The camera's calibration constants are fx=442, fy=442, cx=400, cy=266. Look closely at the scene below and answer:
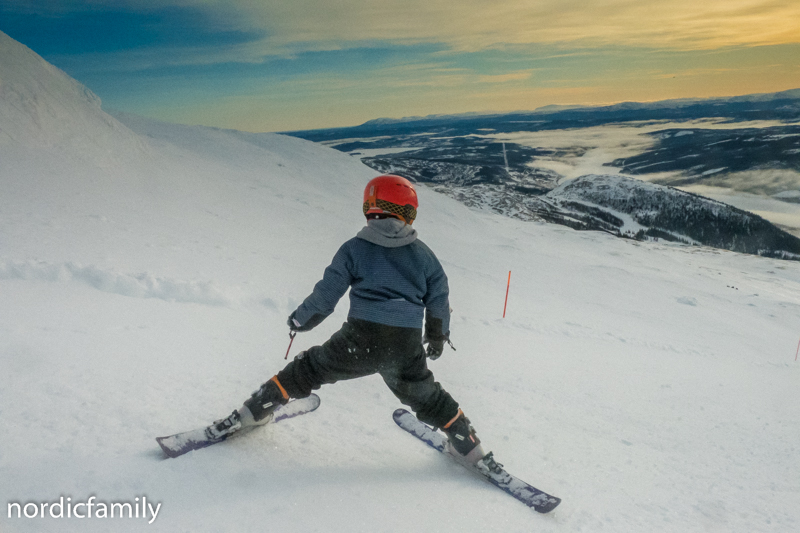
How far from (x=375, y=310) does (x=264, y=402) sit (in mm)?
925

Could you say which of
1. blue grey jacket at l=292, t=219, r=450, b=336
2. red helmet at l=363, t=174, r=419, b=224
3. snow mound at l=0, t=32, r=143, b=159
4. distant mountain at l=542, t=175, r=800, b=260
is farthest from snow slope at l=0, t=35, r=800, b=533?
distant mountain at l=542, t=175, r=800, b=260

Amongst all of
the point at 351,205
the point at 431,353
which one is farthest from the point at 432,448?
the point at 351,205

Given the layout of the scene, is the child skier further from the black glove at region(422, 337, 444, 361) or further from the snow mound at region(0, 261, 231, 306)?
the snow mound at region(0, 261, 231, 306)

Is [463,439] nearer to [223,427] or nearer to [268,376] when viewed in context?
[223,427]

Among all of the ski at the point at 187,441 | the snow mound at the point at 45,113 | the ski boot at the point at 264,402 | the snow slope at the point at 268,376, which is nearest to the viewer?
the snow slope at the point at 268,376

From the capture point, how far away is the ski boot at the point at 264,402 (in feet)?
9.12

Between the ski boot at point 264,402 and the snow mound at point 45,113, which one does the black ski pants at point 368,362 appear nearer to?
the ski boot at point 264,402

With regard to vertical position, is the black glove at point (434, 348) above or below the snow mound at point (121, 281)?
above

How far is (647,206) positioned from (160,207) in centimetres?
16024

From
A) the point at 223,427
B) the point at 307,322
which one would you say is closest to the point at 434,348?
the point at 307,322

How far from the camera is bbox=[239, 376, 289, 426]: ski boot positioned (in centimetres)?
278

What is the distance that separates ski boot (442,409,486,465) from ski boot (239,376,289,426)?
109 cm

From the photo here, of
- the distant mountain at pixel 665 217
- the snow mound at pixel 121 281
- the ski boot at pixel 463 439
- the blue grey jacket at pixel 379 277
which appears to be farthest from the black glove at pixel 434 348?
the distant mountain at pixel 665 217

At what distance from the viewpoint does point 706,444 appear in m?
4.42
